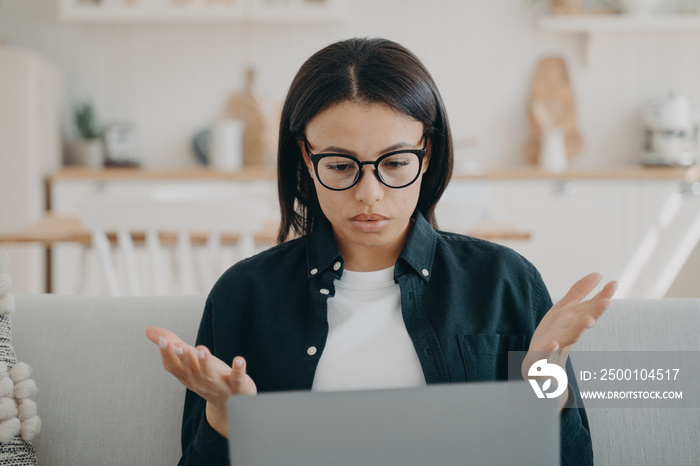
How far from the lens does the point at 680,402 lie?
1087 millimetres

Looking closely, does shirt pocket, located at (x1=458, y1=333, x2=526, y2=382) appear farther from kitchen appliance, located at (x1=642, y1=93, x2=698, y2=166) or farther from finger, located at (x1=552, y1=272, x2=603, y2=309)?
kitchen appliance, located at (x1=642, y1=93, x2=698, y2=166)

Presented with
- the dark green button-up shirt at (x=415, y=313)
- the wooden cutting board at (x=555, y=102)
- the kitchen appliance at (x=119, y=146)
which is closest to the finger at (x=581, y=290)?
the dark green button-up shirt at (x=415, y=313)

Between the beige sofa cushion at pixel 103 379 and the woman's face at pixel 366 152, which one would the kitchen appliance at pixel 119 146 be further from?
the woman's face at pixel 366 152

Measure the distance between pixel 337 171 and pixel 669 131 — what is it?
10.2 ft

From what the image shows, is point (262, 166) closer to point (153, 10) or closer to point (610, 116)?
point (153, 10)

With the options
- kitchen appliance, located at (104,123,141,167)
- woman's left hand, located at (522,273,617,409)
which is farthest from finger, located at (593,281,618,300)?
kitchen appliance, located at (104,123,141,167)

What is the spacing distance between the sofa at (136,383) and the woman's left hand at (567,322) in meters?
Answer: 0.29

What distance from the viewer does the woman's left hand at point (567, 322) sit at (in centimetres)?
76

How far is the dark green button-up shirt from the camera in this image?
98cm

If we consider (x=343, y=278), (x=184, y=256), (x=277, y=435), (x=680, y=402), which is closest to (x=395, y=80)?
(x=343, y=278)

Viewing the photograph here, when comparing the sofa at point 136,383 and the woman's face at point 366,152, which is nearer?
the woman's face at point 366,152

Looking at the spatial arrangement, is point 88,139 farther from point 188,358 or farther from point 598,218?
point 188,358

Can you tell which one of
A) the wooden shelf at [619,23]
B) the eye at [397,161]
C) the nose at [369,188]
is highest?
the wooden shelf at [619,23]

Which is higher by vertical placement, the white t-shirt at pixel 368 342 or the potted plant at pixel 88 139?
the potted plant at pixel 88 139
